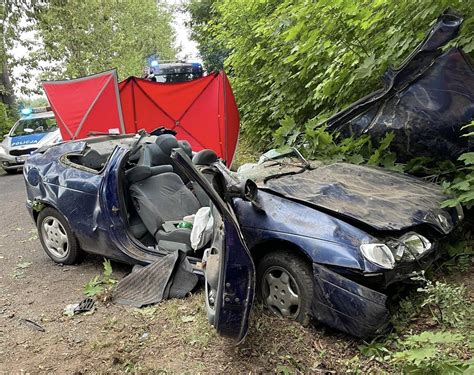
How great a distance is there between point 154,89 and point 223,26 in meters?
2.46

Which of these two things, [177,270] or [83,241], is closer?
[177,270]

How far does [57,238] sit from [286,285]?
2.97 meters

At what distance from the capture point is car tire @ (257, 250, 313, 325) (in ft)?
9.87

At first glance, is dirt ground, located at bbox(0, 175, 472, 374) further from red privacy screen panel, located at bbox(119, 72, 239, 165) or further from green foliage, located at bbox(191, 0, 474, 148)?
red privacy screen panel, located at bbox(119, 72, 239, 165)

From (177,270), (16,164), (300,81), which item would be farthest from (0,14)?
(177,270)

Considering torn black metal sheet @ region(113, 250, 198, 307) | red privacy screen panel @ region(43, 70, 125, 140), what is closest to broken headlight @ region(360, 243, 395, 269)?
torn black metal sheet @ region(113, 250, 198, 307)

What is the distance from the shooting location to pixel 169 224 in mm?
4535

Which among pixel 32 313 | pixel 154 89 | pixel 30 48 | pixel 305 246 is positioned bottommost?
pixel 32 313

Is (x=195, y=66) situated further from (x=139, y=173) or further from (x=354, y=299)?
(x=354, y=299)

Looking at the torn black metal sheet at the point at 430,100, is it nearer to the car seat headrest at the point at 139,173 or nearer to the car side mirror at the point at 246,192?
the car side mirror at the point at 246,192

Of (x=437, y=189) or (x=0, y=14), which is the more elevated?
(x=0, y=14)

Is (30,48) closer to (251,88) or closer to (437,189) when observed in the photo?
(251,88)

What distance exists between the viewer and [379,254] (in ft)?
9.13

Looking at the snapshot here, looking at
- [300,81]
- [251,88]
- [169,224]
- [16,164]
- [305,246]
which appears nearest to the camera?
[305,246]
